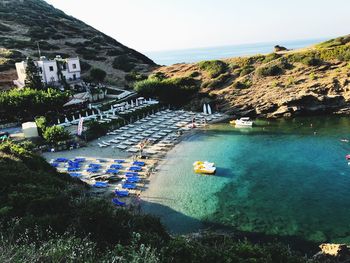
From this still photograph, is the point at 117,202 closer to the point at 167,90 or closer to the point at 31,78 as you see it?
the point at 31,78

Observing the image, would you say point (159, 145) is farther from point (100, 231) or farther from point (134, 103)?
point (100, 231)

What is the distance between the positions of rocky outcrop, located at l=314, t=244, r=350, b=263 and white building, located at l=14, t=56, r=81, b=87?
201 ft

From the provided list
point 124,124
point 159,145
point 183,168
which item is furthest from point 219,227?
point 124,124

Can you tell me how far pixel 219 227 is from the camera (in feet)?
86.5

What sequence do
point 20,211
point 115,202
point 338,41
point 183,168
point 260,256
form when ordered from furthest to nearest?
point 338,41
point 183,168
point 115,202
point 20,211
point 260,256

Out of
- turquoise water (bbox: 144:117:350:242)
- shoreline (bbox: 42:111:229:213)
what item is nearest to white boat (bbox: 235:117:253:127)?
turquoise water (bbox: 144:117:350:242)

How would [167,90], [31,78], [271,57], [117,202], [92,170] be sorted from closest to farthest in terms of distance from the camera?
1. [117,202]
2. [92,170]
3. [31,78]
4. [167,90]
5. [271,57]

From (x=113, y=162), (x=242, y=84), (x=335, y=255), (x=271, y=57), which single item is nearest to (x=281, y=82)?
(x=242, y=84)

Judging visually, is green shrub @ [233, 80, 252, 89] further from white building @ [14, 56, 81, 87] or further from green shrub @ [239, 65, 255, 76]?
white building @ [14, 56, 81, 87]

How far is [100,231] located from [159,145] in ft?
100

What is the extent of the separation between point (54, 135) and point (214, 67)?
155 ft

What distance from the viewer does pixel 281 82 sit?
67500mm

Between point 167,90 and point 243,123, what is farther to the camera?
point 167,90

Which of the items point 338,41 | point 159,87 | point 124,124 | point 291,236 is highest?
point 338,41
